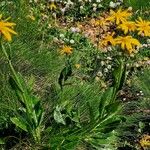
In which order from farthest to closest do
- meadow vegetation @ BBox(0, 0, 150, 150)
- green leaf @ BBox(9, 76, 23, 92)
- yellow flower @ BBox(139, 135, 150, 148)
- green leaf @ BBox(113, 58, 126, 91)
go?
1. yellow flower @ BBox(139, 135, 150, 148)
2. meadow vegetation @ BBox(0, 0, 150, 150)
3. green leaf @ BBox(9, 76, 23, 92)
4. green leaf @ BBox(113, 58, 126, 91)

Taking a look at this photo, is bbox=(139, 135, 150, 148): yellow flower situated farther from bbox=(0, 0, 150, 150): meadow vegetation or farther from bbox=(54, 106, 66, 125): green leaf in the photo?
bbox=(54, 106, 66, 125): green leaf

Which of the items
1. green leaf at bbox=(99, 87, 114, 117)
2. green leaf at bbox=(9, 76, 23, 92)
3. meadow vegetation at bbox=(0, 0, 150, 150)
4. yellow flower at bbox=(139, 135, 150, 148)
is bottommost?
yellow flower at bbox=(139, 135, 150, 148)

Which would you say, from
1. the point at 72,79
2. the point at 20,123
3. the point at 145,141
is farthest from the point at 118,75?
the point at 72,79

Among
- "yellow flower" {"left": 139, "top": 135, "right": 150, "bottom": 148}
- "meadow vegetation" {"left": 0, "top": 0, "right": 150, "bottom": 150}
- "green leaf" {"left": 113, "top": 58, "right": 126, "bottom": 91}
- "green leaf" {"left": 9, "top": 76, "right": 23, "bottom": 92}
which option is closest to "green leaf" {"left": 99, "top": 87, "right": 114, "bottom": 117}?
"meadow vegetation" {"left": 0, "top": 0, "right": 150, "bottom": 150}

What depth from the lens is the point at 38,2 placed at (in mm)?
7367

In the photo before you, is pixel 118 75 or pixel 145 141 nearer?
pixel 118 75

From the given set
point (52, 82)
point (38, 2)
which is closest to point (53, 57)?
point (52, 82)

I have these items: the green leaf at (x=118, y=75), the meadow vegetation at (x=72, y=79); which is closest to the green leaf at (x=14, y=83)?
the meadow vegetation at (x=72, y=79)

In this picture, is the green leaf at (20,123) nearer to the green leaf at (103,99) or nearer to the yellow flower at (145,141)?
the green leaf at (103,99)

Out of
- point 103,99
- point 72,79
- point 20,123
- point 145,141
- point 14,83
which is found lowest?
point 145,141

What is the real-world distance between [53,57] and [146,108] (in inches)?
43.4

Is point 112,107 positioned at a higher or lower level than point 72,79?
higher

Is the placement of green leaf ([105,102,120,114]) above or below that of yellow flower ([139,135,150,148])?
above

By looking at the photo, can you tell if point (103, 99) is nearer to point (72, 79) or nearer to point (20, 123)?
point (20, 123)
